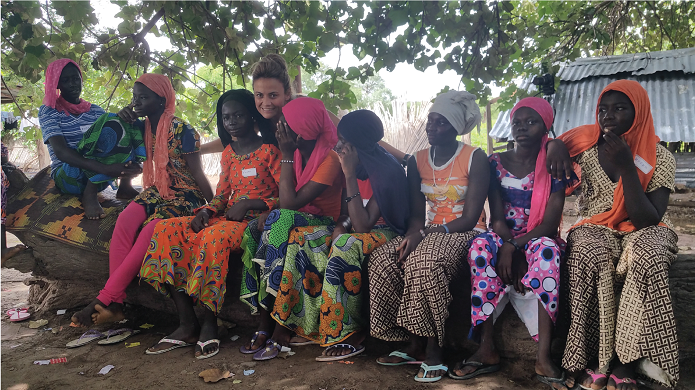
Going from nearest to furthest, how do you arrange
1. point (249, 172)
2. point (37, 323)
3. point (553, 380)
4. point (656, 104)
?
point (553, 380), point (249, 172), point (37, 323), point (656, 104)

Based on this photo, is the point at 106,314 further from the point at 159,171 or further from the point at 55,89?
the point at 55,89

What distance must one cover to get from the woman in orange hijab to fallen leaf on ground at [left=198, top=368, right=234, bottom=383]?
1897 mm

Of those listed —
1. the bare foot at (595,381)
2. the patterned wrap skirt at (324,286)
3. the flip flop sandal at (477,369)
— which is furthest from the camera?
the patterned wrap skirt at (324,286)

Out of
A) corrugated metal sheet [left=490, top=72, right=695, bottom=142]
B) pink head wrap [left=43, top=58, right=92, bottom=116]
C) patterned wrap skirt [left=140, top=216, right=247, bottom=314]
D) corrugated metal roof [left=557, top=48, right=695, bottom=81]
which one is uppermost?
corrugated metal roof [left=557, top=48, right=695, bottom=81]

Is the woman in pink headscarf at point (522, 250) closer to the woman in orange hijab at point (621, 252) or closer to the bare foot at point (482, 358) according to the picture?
the bare foot at point (482, 358)

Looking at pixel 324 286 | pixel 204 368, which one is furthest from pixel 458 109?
pixel 204 368

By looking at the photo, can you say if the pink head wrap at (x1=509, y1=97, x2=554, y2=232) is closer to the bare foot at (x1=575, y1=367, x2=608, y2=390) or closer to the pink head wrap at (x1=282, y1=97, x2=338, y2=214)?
the bare foot at (x1=575, y1=367, x2=608, y2=390)

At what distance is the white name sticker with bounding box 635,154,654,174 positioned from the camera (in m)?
2.67

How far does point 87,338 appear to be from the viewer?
337 centimetres

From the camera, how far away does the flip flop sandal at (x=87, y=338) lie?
10.8 feet

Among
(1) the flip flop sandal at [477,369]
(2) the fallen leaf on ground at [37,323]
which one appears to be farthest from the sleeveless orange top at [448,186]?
(2) the fallen leaf on ground at [37,323]

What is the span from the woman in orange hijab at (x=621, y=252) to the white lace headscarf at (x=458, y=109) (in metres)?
0.64

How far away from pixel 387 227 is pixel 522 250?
3.22ft

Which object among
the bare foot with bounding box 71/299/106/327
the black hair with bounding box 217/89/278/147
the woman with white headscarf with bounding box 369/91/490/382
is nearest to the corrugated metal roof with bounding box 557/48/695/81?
the woman with white headscarf with bounding box 369/91/490/382
